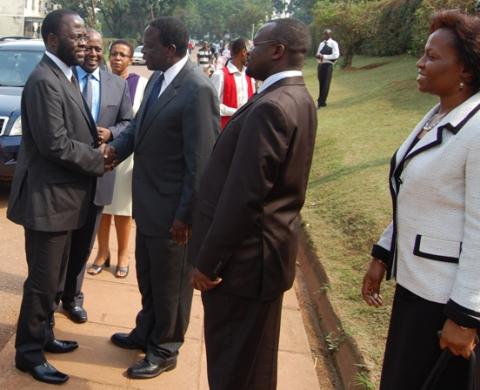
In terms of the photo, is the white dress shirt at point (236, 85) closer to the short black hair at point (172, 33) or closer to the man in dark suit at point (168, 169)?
the man in dark suit at point (168, 169)

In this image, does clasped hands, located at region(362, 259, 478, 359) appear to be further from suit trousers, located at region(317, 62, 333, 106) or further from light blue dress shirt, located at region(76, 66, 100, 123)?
suit trousers, located at region(317, 62, 333, 106)

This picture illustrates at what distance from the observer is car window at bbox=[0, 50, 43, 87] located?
24.5 ft

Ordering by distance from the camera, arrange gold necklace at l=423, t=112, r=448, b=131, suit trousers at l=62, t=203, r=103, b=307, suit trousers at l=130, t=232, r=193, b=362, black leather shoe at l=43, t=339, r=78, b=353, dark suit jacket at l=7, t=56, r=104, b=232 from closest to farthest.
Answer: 1. gold necklace at l=423, t=112, r=448, b=131
2. dark suit jacket at l=7, t=56, r=104, b=232
3. suit trousers at l=130, t=232, r=193, b=362
4. black leather shoe at l=43, t=339, r=78, b=353
5. suit trousers at l=62, t=203, r=103, b=307

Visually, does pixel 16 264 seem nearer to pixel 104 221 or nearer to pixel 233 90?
pixel 104 221

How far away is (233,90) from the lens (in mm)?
6254

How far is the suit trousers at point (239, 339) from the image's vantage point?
2422 millimetres

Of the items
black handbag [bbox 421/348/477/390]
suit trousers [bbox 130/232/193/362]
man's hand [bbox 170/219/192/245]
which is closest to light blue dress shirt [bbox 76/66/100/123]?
suit trousers [bbox 130/232/193/362]

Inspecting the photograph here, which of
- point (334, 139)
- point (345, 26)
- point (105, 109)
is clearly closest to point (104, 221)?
point (105, 109)

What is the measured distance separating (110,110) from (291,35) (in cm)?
201

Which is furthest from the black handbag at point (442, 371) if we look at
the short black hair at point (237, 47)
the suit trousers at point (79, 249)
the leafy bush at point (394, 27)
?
the leafy bush at point (394, 27)

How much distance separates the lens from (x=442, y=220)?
1979mm

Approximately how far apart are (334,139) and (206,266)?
7.47 meters

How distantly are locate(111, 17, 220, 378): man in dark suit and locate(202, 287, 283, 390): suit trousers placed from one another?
2.20 ft

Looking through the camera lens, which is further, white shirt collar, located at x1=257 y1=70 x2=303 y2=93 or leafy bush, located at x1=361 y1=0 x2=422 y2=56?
leafy bush, located at x1=361 y1=0 x2=422 y2=56
